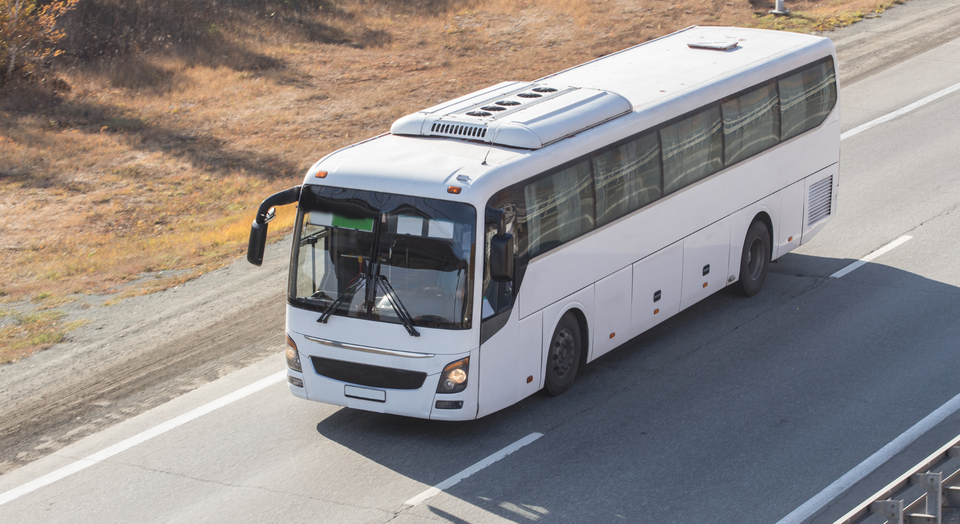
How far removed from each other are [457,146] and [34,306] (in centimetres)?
704

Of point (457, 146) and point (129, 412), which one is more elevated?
A: point (457, 146)

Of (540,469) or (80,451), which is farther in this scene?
(80,451)

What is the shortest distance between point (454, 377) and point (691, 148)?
453cm

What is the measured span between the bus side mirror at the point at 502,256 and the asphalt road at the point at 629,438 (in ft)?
5.94

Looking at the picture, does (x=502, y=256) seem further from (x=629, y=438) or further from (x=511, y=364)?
(x=629, y=438)

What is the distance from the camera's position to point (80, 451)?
10.1m

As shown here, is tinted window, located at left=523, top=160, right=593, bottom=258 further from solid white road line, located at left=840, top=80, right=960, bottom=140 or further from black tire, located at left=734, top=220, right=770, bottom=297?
solid white road line, located at left=840, top=80, right=960, bottom=140

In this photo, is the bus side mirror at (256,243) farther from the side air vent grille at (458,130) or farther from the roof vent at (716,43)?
the roof vent at (716,43)

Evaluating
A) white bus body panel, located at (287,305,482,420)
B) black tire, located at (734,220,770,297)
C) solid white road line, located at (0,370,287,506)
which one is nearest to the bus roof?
white bus body panel, located at (287,305,482,420)

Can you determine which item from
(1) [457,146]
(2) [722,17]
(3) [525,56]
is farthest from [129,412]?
(2) [722,17]

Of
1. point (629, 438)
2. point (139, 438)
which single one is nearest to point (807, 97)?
point (629, 438)

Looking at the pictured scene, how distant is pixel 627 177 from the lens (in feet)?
37.2

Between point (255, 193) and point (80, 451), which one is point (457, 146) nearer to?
point (80, 451)

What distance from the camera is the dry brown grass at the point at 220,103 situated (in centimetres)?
1659
